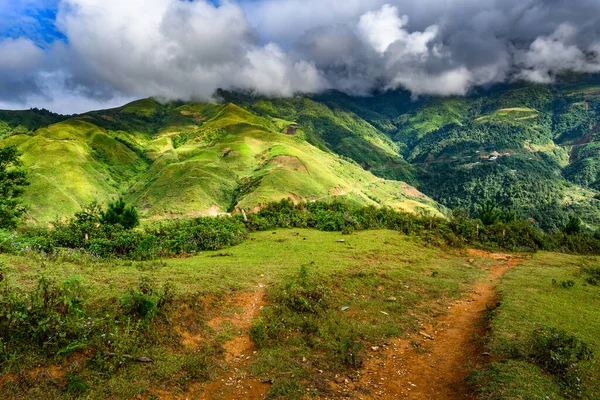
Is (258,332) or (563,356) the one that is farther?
(258,332)

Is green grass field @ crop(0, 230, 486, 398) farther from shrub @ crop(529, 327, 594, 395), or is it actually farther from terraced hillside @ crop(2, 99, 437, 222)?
terraced hillside @ crop(2, 99, 437, 222)

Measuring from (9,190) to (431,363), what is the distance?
125ft

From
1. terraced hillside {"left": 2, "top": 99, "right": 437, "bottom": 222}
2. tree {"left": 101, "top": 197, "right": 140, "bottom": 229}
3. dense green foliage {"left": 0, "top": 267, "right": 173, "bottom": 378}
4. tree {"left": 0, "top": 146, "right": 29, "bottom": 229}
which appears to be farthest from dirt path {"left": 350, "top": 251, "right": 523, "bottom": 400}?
terraced hillside {"left": 2, "top": 99, "right": 437, "bottom": 222}

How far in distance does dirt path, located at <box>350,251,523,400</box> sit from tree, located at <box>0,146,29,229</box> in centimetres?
3308

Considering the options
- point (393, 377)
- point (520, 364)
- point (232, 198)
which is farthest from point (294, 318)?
point (232, 198)

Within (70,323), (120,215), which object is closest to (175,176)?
(120,215)

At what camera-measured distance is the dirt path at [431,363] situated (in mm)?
10039

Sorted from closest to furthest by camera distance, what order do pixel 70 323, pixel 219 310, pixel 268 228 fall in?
pixel 70 323 < pixel 219 310 < pixel 268 228

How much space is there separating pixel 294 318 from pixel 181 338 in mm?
4679

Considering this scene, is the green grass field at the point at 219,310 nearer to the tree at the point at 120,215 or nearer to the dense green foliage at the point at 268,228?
the dense green foliage at the point at 268,228

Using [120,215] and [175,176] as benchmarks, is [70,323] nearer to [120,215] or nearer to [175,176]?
[120,215]

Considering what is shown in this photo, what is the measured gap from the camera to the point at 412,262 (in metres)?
28.1

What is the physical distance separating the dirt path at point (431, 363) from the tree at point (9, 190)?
33.1 meters

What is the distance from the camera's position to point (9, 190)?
99.8 feet
